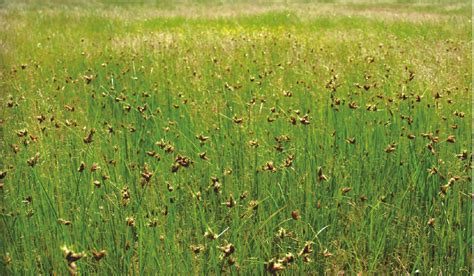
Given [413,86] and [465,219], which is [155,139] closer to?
[465,219]

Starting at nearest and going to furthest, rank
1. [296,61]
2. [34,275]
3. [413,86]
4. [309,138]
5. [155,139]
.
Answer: [34,275], [309,138], [155,139], [413,86], [296,61]

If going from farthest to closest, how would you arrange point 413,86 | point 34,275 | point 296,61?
point 296,61
point 413,86
point 34,275

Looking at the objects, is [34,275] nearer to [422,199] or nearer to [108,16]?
[422,199]

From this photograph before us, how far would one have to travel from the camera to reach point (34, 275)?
6.88 feet

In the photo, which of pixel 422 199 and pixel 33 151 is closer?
pixel 422 199

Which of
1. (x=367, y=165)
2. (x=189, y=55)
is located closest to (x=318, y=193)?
(x=367, y=165)

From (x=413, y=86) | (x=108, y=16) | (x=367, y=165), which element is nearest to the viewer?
(x=367, y=165)

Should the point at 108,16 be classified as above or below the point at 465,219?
above

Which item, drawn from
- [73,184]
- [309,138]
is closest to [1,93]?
[73,184]

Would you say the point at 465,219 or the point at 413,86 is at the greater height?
the point at 413,86

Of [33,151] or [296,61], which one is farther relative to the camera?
[296,61]

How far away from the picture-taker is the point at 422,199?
103 inches

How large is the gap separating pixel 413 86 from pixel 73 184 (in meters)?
3.11

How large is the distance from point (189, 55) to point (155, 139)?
335cm
